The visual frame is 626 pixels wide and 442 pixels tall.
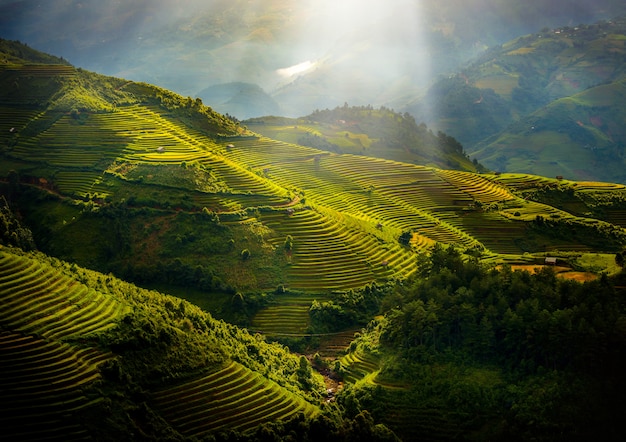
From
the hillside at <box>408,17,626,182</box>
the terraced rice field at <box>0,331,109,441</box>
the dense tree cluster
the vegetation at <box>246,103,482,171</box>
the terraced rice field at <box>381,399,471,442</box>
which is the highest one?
the hillside at <box>408,17,626,182</box>

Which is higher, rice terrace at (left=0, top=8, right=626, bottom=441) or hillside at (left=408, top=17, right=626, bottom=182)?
hillside at (left=408, top=17, right=626, bottom=182)

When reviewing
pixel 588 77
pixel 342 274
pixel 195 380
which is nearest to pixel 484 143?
pixel 588 77

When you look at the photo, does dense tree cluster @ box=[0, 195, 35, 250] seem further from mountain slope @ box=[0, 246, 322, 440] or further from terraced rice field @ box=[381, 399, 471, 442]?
terraced rice field @ box=[381, 399, 471, 442]

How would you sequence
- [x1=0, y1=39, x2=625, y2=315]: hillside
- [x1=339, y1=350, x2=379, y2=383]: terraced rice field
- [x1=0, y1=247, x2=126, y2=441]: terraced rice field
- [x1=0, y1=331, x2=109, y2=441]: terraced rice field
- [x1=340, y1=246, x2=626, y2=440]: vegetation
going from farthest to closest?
1. [x1=0, y1=39, x2=625, y2=315]: hillside
2. [x1=339, y1=350, x2=379, y2=383]: terraced rice field
3. [x1=340, y1=246, x2=626, y2=440]: vegetation
4. [x1=0, y1=247, x2=126, y2=441]: terraced rice field
5. [x1=0, y1=331, x2=109, y2=441]: terraced rice field

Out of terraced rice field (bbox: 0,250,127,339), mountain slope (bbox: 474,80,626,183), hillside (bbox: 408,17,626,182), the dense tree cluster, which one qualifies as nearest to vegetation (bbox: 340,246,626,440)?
terraced rice field (bbox: 0,250,127,339)

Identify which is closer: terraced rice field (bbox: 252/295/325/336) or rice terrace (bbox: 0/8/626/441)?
rice terrace (bbox: 0/8/626/441)

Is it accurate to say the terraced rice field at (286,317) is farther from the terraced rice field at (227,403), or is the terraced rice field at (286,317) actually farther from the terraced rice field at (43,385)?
the terraced rice field at (43,385)

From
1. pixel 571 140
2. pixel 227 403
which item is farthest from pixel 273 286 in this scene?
pixel 571 140

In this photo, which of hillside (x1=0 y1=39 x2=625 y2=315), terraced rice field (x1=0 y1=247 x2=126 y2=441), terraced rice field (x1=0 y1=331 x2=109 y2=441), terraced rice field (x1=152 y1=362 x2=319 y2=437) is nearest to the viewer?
terraced rice field (x1=0 y1=331 x2=109 y2=441)

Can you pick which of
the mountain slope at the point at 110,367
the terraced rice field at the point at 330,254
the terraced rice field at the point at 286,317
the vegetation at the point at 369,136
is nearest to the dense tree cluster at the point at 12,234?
the mountain slope at the point at 110,367
